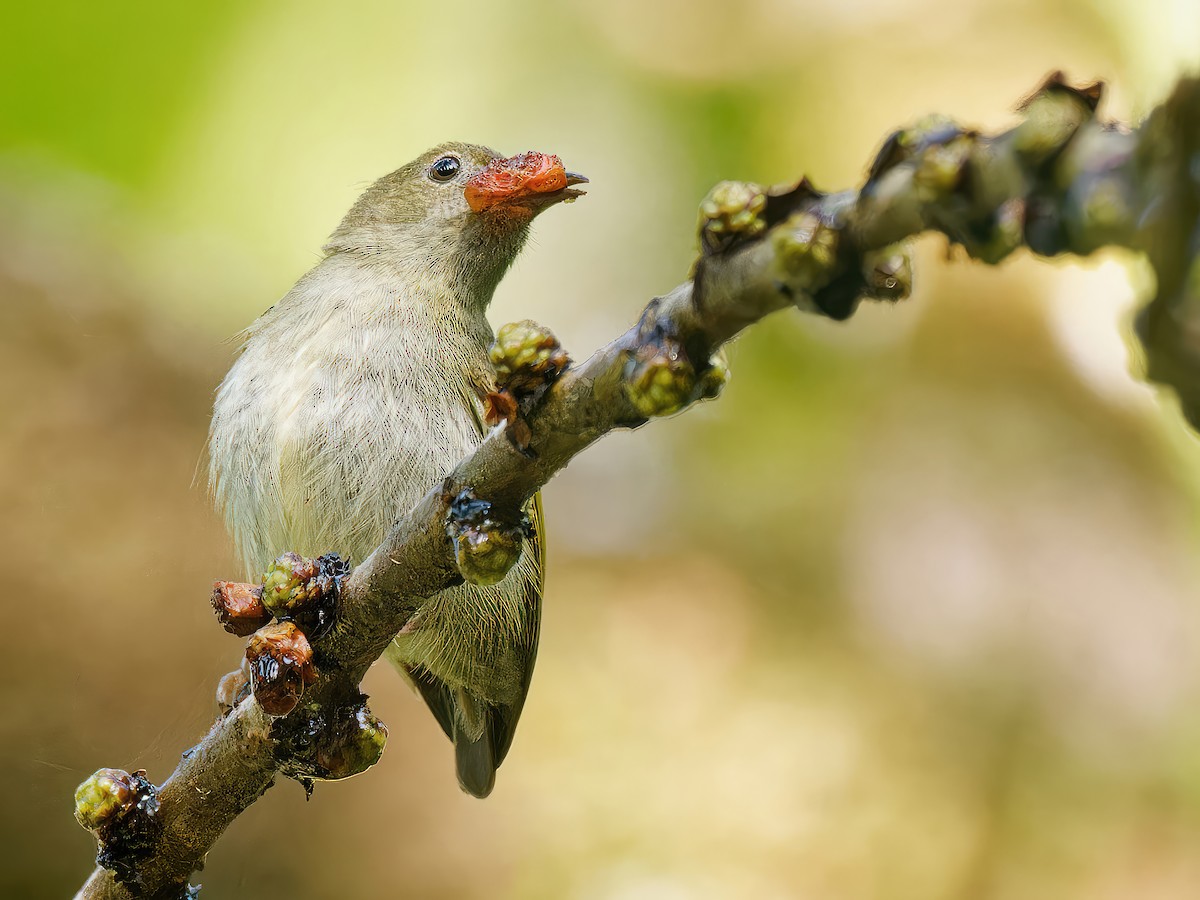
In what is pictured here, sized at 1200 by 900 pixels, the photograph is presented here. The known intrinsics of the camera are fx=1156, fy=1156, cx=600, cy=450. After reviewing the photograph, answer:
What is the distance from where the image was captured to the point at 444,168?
3418 millimetres

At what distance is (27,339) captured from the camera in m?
3.36

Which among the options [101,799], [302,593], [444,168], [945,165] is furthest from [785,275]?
[444,168]

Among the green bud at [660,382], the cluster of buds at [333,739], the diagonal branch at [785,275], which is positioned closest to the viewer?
the diagonal branch at [785,275]

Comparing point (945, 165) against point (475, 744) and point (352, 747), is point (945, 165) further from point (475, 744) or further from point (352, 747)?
point (475, 744)

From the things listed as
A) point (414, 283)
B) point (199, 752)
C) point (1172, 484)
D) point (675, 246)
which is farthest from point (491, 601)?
point (1172, 484)

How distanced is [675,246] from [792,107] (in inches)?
24.0

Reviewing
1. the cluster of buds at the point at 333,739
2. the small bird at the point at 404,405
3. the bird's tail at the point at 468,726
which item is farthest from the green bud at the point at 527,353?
the bird's tail at the point at 468,726

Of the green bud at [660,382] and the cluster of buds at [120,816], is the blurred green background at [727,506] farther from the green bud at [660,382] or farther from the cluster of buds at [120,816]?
the green bud at [660,382]

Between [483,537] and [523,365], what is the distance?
0.27 meters

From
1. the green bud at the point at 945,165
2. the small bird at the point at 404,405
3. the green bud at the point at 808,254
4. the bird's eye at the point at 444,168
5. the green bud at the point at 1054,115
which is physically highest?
the bird's eye at the point at 444,168

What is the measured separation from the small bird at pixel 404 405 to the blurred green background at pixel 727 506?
1.17 feet

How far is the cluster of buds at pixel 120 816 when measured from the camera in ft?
6.25

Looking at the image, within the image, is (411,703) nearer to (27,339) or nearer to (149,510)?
(149,510)

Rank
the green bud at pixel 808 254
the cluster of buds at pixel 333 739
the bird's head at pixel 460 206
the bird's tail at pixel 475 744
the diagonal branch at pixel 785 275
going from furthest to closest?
1. the bird's tail at pixel 475 744
2. the bird's head at pixel 460 206
3. the cluster of buds at pixel 333 739
4. the green bud at pixel 808 254
5. the diagonal branch at pixel 785 275
